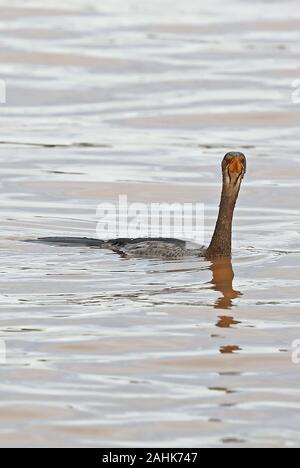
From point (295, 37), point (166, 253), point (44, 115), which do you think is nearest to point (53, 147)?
point (44, 115)

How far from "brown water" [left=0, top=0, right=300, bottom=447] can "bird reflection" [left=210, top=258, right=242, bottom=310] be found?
1.0 inches

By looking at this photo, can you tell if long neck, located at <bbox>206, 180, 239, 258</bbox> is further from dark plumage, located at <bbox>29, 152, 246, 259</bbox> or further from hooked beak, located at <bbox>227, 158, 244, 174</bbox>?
hooked beak, located at <bbox>227, 158, 244, 174</bbox>

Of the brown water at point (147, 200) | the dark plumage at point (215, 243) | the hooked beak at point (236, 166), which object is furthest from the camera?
the dark plumage at point (215, 243)

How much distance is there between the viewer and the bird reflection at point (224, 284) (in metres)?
10.8

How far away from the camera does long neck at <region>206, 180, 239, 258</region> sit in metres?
12.4

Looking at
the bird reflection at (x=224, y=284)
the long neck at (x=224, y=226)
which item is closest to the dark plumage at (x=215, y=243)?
the long neck at (x=224, y=226)

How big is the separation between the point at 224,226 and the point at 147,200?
3.15m

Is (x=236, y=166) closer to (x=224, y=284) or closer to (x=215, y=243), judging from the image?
(x=215, y=243)

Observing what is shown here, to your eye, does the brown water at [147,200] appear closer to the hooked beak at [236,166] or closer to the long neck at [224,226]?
the long neck at [224,226]

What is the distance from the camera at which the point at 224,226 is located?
12367 mm

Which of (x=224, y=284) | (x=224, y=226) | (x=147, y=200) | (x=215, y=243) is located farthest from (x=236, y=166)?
(x=147, y=200)

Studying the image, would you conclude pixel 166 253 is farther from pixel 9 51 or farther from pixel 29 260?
pixel 9 51

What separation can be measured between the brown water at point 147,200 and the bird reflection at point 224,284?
A: 0.08 ft

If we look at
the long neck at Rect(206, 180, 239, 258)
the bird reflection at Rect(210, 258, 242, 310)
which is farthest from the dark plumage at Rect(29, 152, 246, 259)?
the bird reflection at Rect(210, 258, 242, 310)
